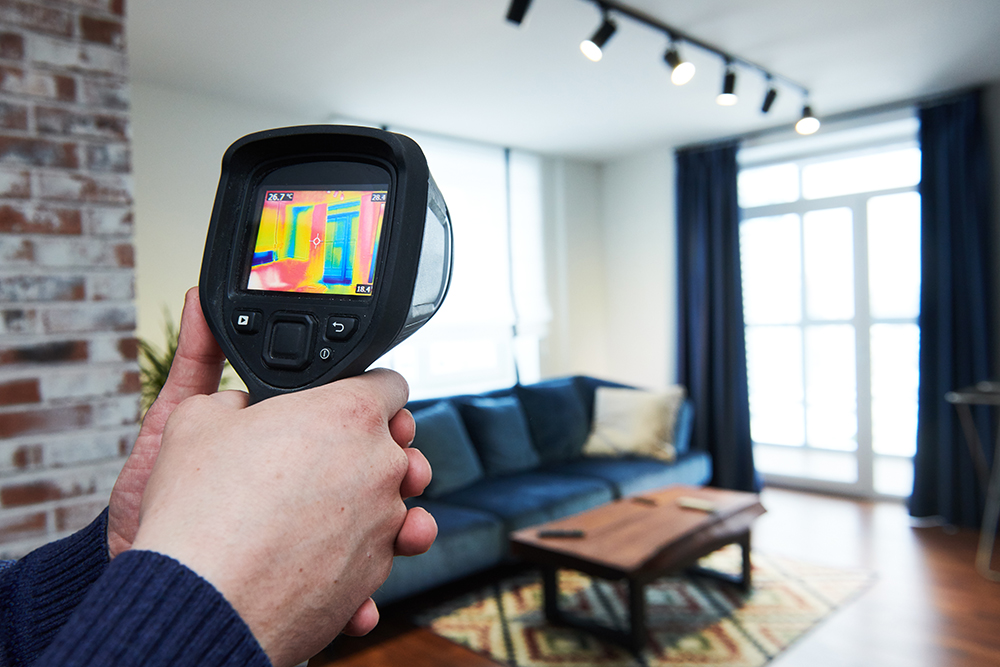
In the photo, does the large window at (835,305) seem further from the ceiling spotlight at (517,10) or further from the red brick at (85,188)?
the red brick at (85,188)

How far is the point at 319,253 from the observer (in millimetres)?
518

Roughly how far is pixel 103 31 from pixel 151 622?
3.24 ft

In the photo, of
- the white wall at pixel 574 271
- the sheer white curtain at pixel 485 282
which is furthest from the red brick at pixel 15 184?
the white wall at pixel 574 271

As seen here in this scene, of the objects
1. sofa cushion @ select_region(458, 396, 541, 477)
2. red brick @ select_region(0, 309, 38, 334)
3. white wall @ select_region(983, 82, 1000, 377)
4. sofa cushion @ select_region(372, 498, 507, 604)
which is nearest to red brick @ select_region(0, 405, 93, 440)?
red brick @ select_region(0, 309, 38, 334)

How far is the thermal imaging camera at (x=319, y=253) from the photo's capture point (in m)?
0.48

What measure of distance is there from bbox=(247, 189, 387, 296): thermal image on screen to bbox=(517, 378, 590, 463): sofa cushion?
3.42 m

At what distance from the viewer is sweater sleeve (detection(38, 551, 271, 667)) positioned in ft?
1.03

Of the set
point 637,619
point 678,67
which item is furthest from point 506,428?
point 678,67

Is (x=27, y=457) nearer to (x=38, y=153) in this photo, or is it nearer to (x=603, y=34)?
(x=38, y=153)

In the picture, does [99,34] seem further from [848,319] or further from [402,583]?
[848,319]

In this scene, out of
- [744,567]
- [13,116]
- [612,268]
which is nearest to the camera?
[13,116]

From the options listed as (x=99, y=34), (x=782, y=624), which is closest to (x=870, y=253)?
(x=782, y=624)

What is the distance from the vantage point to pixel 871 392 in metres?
4.09

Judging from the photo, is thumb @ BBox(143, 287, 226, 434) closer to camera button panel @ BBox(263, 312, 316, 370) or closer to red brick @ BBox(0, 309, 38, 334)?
camera button panel @ BBox(263, 312, 316, 370)
